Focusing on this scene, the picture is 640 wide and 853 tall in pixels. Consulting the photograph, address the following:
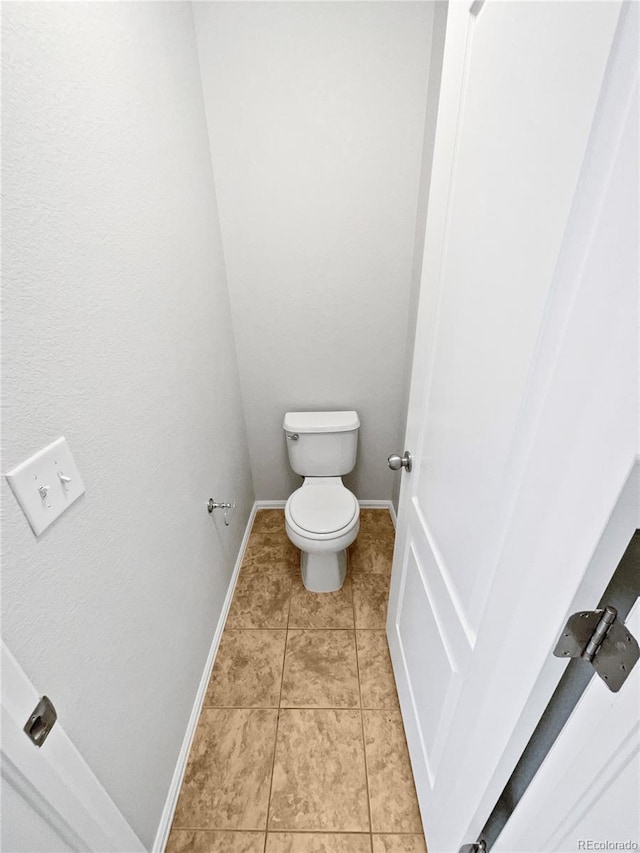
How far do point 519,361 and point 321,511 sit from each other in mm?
1223

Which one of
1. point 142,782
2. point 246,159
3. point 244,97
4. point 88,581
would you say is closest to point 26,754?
point 88,581

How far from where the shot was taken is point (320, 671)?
137 centimetres

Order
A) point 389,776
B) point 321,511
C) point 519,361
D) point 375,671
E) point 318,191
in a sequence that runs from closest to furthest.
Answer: point 519,361
point 389,776
point 375,671
point 318,191
point 321,511

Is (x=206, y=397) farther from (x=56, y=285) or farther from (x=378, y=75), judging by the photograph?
(x=378, y=75)

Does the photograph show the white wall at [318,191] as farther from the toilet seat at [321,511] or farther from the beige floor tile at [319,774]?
the beige floor tile at [319,774]

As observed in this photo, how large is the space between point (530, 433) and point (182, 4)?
5.54ft

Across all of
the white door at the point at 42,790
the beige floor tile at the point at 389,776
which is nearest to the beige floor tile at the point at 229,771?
the beige floor tile at the point at 389,776

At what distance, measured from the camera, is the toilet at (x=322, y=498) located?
59.4 inches

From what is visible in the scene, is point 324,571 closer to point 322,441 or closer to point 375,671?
point 375,671

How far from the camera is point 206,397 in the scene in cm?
134

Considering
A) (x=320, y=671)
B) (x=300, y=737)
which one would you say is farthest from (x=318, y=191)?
(x=300, y=737)

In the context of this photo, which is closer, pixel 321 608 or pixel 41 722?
pixel 41 722

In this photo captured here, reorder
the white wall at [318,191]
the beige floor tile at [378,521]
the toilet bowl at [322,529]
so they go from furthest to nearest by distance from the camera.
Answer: the beige floor tile at [378,521]
the toilet bowl at [322,529]
the white wall at [318,191]

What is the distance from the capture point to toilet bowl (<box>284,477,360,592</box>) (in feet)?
4.90
